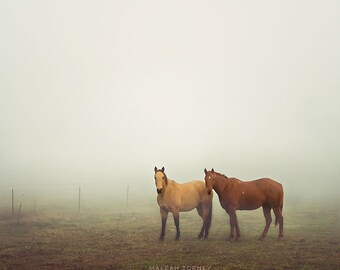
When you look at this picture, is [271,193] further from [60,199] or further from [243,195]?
[60,199]

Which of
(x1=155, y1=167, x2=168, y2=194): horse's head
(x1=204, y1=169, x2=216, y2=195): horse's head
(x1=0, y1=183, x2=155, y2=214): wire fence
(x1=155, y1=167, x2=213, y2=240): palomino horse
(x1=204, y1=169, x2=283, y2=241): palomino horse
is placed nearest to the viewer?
(x1=204, y1=169, x2=216, y2=195): horse's head

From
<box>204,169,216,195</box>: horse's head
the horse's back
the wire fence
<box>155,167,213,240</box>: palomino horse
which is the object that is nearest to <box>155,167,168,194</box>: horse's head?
<box>155,167,213,240</box>: palomino horse

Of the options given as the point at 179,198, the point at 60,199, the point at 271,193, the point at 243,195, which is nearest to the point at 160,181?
the point at 179,198

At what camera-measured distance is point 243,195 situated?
68.1ft

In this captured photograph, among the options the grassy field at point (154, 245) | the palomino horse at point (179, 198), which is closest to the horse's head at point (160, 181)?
the palomino horse at point (179, 198)

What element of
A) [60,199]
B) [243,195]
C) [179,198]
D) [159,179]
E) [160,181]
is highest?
[159,179]

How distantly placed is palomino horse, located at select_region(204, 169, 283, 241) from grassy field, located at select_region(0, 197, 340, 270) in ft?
5.35

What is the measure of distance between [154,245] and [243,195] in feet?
18.9

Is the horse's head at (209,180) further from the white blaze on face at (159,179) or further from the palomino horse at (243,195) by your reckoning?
the white blaze on face at (159,179)

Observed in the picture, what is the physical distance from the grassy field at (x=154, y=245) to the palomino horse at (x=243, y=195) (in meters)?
1.63

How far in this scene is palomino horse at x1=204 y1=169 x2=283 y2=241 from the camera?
2048 centimetres

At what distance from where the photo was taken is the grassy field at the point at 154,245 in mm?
16312

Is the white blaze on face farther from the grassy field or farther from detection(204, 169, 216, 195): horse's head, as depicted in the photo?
the grassy field

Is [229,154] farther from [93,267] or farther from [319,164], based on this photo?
[93,267]
